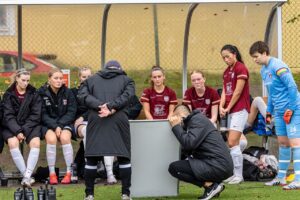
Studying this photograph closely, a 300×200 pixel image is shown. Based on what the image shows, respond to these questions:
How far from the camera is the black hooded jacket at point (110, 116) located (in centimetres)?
869

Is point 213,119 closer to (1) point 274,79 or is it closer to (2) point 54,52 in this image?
(1) point 274,79

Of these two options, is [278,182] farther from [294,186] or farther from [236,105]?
[236,105]

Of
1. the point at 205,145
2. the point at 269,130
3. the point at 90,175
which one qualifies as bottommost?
the point at 90,175

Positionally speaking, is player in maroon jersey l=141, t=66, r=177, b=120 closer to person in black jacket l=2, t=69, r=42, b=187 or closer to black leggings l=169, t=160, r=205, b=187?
person in black jacket l=2, t=69, r=42, b=187

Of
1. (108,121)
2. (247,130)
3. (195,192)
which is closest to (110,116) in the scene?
(108,121)

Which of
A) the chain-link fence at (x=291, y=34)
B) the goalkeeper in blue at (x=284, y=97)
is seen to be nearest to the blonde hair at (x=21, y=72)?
the goalkeeper in blue at (x=284, y=97)

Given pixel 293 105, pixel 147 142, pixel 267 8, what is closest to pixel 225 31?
pixel 267 8

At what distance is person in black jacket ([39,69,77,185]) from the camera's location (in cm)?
1044

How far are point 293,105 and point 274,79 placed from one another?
41cm

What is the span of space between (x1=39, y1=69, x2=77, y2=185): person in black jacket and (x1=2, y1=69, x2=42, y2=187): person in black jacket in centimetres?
15

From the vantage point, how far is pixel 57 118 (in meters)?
10.8

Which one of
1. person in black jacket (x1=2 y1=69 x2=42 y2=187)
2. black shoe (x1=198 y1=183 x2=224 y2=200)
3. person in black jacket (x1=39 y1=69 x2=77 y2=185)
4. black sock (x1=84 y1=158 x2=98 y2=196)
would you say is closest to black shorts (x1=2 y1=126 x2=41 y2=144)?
person in black jacket (x1=2 y1=69 x2=42 y2=187)

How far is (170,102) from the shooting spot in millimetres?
11078

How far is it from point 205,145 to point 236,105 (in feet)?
5.16
